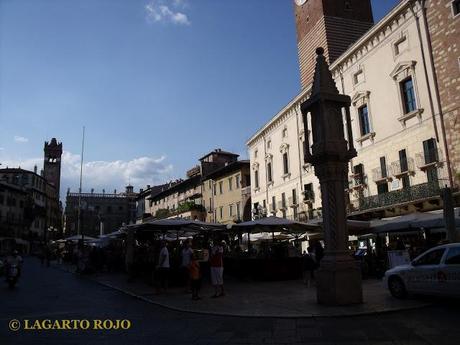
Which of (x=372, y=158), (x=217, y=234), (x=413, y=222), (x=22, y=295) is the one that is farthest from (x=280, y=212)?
(x=22, y=295)

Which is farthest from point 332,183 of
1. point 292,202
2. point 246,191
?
point 246,191

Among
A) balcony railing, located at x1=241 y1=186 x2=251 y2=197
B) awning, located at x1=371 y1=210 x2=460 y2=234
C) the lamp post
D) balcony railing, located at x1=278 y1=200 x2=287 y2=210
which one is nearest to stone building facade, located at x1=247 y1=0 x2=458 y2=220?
balcony railing, located at x1=278 y1=200 x2=287 y2=210

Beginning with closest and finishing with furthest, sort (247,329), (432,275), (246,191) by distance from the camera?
(247,329) → (432,275) → (246,191)

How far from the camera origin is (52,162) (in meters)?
109

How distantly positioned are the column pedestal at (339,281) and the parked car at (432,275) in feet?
5.45

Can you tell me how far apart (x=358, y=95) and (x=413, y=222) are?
15.4 meters

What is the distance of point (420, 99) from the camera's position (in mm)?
24766

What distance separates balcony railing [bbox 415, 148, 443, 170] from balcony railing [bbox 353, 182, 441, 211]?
113 cm

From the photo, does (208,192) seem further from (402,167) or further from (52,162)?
(52,162)

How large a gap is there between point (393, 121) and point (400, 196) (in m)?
5.03

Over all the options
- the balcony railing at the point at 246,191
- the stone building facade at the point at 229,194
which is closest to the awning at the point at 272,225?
the stone building facade at the point at 229,194

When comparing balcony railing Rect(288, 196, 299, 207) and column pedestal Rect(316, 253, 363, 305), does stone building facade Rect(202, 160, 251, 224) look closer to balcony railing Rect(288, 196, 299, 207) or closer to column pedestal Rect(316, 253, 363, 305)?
balcony railing Rect(288, 196, 299, 207)

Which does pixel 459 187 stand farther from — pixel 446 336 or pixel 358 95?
pixel 446 336

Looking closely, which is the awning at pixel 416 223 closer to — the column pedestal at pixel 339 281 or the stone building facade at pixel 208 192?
the column pedestal at pixel 339 281
